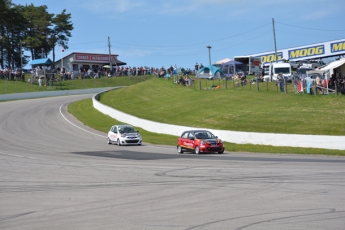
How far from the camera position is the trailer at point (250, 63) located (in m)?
Result: 61.6

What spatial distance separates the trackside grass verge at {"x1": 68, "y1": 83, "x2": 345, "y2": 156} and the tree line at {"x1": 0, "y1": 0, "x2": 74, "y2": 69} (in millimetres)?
31563

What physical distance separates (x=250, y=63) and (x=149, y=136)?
2647 cm

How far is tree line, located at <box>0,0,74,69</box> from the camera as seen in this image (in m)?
88.6

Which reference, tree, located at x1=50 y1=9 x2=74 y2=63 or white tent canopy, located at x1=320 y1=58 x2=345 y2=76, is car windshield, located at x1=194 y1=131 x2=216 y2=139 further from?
tree, located at x1=50 y1=9 x2=74 y2=63

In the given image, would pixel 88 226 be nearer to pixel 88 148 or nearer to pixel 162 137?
pixel 88 148

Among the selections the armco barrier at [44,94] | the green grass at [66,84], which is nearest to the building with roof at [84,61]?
the green grass at [66,84]

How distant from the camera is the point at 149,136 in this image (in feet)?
127

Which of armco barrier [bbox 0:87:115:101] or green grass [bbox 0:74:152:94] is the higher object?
green grass [bbox 0:74:152:94]

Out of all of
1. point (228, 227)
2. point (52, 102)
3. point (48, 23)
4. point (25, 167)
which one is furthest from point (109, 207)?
point (48, 23)

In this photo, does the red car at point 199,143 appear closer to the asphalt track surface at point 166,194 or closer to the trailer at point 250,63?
the asphalt track surface at point 166,194

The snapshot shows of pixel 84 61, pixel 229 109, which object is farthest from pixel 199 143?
pixel 84 61

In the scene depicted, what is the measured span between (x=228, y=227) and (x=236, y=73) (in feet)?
165

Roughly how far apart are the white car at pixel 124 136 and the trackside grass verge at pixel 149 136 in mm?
1610

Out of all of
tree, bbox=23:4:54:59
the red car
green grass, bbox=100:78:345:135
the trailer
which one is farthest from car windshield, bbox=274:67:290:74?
tree, bbox=23:4:54:59
